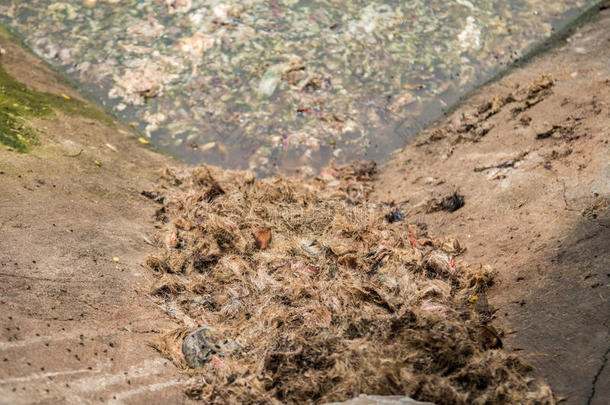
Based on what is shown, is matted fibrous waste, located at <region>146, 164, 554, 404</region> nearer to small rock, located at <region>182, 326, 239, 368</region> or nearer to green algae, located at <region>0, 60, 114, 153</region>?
small rock, located at <region>182, 326, 239, 368</region>

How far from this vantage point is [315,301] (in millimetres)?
2818

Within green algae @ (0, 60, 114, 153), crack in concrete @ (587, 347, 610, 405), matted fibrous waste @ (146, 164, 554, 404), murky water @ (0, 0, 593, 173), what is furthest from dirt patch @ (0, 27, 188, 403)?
crack in concrete @ (587, 347, 610, 405)

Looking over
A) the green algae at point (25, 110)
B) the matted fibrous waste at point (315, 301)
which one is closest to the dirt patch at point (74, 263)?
the green algae at point (25, 110)

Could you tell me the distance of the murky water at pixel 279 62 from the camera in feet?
18.4

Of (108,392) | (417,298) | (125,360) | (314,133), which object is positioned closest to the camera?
(108,392)

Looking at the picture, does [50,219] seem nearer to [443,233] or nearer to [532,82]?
[443,233]

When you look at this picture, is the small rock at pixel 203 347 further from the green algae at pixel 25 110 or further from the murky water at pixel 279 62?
the murky water at pixel 279 62

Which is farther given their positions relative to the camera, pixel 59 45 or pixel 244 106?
pixel 59 45

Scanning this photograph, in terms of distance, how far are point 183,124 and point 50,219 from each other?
102 inches

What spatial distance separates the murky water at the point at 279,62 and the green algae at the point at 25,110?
1.85 feet

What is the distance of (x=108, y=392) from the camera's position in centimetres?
221

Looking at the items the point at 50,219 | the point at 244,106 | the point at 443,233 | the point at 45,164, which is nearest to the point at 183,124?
the point at 244,106

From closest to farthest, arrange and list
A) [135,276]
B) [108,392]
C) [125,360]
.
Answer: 1. [108,392]
2. [125,360]
3. [135,276]

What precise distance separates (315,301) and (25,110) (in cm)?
352
